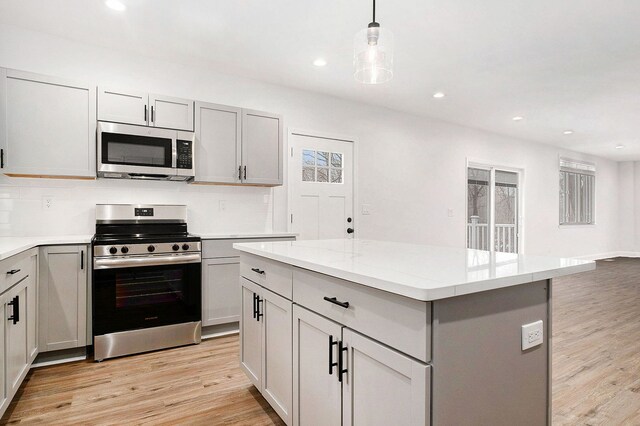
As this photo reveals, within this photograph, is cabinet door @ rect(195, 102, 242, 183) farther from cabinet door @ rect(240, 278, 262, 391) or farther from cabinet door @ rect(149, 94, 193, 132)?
cabinet door @ rect(240, 278, 262, 391)

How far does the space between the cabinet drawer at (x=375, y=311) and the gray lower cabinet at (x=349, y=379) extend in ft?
0.11

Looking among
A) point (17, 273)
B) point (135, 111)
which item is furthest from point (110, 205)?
point (17, 273)

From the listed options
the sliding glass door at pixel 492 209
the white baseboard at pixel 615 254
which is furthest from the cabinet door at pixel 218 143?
the white baseboard at pixel 615 254

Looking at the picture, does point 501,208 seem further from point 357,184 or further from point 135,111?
point 135,111

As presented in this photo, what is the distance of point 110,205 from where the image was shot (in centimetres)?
325

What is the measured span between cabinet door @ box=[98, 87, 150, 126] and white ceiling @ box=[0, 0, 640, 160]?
50 centimetres

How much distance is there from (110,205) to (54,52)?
139 cm

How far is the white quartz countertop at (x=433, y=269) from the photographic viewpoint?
104cm

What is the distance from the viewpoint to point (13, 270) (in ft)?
6.80

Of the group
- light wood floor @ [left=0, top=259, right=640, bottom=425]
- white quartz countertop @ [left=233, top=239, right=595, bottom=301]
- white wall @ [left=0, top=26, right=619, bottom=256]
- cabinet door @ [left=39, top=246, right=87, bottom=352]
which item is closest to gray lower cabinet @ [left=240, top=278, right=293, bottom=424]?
light wood floor @ [left=0, top=259, right=640, bottom=425]

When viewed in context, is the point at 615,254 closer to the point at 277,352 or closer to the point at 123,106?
the point at 277,352

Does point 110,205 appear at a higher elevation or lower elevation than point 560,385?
higher

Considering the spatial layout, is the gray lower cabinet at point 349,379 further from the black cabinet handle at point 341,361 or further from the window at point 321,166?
the window at point 321,166

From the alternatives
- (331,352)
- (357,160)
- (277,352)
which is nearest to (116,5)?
(277,352)
